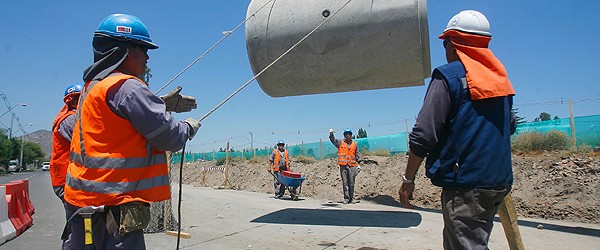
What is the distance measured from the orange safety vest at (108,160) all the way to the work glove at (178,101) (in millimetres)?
429

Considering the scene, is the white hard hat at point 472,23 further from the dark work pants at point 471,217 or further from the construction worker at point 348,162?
the construction worker at point 348,162

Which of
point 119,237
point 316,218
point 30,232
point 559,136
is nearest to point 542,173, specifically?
point 559,136

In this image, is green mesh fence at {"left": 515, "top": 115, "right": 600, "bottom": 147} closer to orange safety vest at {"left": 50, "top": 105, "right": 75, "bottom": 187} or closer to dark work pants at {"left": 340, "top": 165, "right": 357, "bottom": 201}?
dark work pants at {"left": 340, "top": 165, "right": 357, "bottom": 201}

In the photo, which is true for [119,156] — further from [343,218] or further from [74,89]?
[343,218]

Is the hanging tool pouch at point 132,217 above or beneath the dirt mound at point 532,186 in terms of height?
above

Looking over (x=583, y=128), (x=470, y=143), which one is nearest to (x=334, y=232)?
(x=470, y=143)

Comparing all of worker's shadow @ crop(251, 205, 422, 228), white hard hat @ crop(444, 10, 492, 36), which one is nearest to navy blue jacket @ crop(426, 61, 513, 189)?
white hard hat @ crop(444, 10, 492, 36)

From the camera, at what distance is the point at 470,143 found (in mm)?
2223

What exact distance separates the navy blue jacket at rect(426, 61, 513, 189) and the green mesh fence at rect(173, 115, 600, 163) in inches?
407

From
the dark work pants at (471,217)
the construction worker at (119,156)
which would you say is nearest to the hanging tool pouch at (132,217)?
→ the construction worker at (119,156)

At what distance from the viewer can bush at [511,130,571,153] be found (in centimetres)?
1109

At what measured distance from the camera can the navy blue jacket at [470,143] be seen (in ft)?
7.22

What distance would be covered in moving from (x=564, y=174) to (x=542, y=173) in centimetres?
50

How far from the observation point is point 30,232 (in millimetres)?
6691
